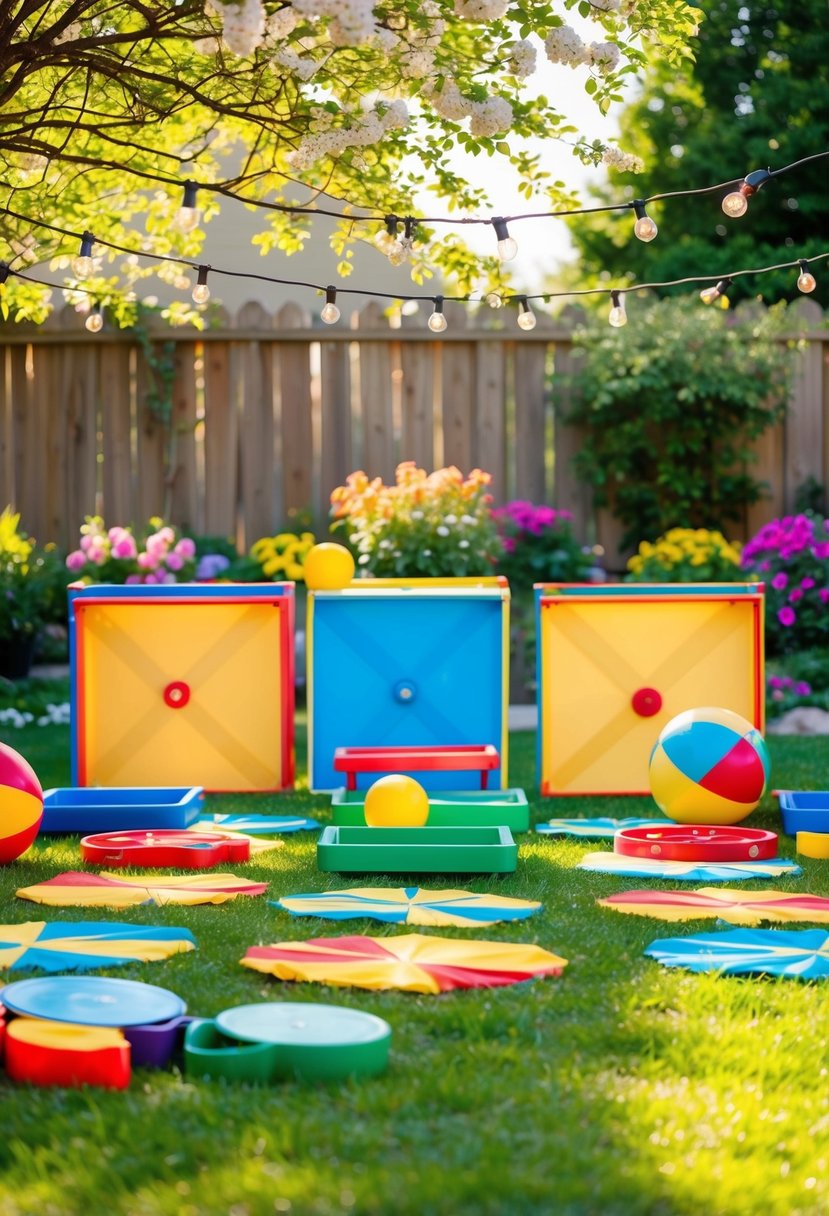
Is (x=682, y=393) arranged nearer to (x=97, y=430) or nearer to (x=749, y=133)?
(x=97, y=430)

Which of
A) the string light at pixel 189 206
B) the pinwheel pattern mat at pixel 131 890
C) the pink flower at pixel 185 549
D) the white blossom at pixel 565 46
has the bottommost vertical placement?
the pinwheel pattern mat at pixel 131 890

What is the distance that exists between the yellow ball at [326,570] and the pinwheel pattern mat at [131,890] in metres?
2.06

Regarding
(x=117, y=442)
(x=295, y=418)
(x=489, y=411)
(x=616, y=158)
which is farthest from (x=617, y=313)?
(x=117, y=442)

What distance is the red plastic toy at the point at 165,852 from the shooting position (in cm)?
410

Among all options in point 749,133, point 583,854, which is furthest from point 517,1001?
point 749,133

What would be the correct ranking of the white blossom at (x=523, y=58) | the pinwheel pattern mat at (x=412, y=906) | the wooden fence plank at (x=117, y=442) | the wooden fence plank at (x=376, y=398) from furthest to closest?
the wooden fence plank at (x=117, y=442)
the wooden fence plank at (x=376, y=398)
the white blossom at (x=523, y=58)
the pinwheel pattern mat at (x=412, y=906)

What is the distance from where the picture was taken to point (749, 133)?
535 inches

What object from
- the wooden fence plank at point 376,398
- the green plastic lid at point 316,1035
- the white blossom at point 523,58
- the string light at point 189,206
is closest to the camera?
the green plastic lid at point 316,1035

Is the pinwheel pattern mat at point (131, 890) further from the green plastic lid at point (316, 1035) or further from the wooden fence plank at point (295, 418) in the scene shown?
the wooden fence plank at point (295, 418)

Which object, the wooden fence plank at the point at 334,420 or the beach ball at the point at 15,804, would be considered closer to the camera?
the beach ball at the point at 15,804

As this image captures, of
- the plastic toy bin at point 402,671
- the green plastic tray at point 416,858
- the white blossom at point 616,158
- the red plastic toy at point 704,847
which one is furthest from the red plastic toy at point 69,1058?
the plastic toy bin at point 402,671

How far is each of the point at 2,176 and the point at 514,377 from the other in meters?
4.82

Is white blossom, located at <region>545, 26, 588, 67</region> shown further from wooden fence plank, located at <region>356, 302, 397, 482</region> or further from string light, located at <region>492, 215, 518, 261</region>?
wooden fence plank, located at <region>356, 302, 397, 482</region>

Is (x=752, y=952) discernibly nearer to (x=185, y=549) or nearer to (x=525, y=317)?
(x=525, y=317)
